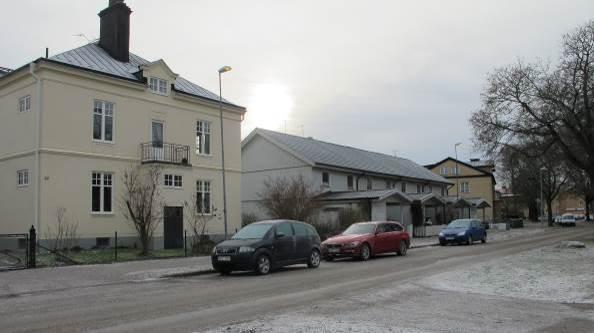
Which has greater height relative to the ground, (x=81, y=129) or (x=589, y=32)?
(x=589, y=32)

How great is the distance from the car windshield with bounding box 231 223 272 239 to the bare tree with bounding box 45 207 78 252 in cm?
995

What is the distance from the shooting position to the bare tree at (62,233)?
23422mm

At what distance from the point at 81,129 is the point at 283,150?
64.7 feet

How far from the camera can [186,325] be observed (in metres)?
8.71

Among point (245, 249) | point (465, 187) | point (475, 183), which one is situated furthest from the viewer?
point (465, 187)

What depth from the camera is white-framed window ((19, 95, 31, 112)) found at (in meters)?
24.8

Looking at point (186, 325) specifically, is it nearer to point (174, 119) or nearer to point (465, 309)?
point (465, 309)

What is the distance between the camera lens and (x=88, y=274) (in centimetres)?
1677

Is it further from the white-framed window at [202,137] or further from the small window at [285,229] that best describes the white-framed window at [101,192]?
the small window at [285,229]

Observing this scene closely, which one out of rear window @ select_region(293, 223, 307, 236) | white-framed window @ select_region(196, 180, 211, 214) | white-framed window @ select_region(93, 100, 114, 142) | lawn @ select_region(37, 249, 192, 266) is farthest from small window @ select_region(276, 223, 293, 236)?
white-framed window @ select_region(196, 180, 211, 214)

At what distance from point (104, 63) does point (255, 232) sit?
1494 cm

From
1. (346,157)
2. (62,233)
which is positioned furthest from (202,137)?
(346,157)

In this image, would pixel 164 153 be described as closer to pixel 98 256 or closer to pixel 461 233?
pixel 98 256

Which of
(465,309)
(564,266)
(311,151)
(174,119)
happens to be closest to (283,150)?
(311,151)
